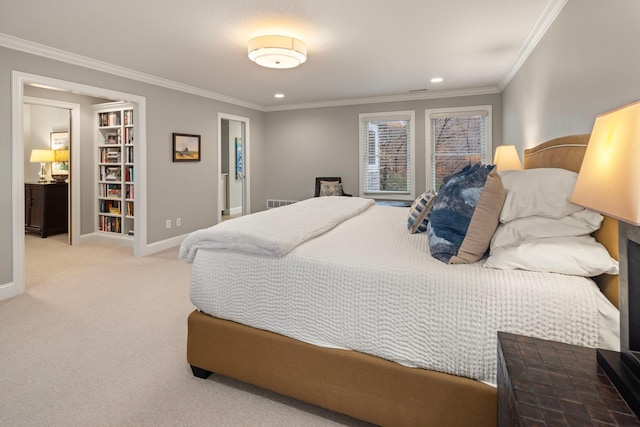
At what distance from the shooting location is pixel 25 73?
130 inches

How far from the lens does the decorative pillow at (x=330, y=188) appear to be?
605 cm

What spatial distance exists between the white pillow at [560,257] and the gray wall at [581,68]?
0.81 meters

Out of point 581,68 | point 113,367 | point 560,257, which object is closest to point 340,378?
point 560,257

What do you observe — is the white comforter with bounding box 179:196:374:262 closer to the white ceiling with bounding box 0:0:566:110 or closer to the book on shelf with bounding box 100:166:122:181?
the white ceiling with bounding box 0:0:566:110

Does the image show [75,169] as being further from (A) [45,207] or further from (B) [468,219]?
(B) [468,219]

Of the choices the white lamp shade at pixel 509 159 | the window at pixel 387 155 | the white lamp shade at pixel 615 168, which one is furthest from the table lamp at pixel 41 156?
the white lamp shade at pixel 615 168

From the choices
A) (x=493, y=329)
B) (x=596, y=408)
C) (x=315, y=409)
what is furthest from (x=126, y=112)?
(x=596, y=408)

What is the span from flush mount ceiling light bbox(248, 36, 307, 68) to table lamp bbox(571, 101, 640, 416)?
2.64 m

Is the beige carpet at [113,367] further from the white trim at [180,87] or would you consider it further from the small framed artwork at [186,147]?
the white trim at [180,87]

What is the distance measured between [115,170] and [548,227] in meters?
5.95

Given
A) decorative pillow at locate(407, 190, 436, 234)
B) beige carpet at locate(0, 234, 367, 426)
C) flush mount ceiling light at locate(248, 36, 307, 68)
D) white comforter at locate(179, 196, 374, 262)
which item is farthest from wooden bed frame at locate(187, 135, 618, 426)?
flush mount ceiling light at locate(248, 36, 307, 68)

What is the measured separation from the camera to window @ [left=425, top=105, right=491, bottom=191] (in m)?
5.36

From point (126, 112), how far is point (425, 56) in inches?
174

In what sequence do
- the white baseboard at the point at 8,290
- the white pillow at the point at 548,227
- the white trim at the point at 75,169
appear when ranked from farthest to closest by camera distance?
1. the white trim at the point at 75,169
2. the white baseboard at the point at 8,290
3. the white pillow at the point at 548,227
